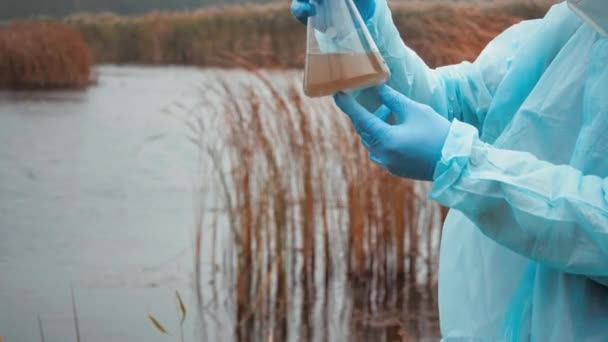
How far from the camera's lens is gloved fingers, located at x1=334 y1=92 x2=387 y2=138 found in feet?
4.10

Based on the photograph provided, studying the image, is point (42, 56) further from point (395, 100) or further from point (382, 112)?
point (395, 100)

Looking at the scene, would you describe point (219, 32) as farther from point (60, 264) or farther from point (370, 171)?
point (370, 171)

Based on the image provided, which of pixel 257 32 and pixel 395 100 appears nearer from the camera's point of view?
pixel 395 100

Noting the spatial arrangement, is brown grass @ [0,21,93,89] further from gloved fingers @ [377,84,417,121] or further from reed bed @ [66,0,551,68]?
gloved fingers @ [377,84,417,121]

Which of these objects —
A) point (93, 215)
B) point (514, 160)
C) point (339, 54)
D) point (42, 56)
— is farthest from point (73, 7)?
point (514, 160)

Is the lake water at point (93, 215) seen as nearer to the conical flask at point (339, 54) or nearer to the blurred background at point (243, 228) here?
the blurred background at point (243, 228)

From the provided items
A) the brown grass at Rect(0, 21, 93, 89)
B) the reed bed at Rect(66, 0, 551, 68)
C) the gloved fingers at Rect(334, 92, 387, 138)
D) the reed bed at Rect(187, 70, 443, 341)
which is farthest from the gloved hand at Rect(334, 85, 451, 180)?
the brown grass at Rect(0, 21, 93, 89)

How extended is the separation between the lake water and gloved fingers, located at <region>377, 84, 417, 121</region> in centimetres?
143

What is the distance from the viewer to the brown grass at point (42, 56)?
9.74m

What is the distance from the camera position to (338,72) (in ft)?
4.10

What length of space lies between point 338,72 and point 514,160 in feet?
0.71

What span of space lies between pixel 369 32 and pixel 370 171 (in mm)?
2515

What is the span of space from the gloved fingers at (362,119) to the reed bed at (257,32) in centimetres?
221

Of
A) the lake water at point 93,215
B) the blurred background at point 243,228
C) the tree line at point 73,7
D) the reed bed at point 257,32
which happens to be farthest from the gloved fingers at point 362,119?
the tree line at point 73,7
